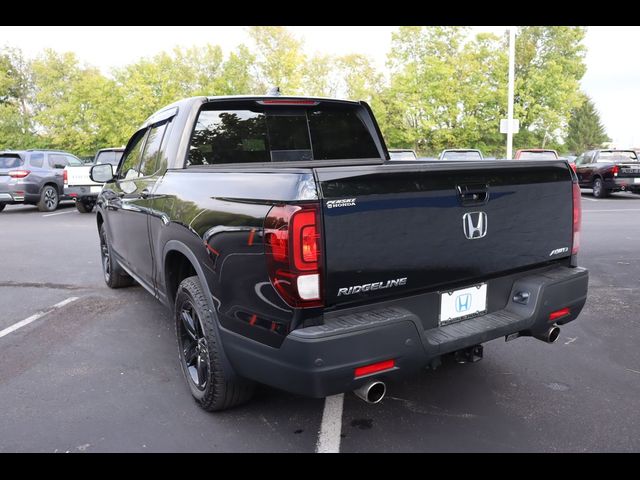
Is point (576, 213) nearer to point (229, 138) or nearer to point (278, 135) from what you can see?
point (278, 135)

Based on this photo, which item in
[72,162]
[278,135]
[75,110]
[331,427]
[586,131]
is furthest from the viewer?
[586,131]

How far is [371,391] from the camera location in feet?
7.97

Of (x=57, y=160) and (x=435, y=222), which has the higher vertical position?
(x=57, y=160)

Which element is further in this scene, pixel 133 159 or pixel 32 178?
pixel 32 178

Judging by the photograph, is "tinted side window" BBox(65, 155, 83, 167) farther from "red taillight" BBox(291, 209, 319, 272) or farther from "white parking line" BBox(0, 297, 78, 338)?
"red taillight" BBox(291, 209, 319, 272)

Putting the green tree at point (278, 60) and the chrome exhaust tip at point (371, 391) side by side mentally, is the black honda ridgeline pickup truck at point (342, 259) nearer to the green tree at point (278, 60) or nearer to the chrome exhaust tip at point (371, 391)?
the chrome exhaust tip at point (371, 391)

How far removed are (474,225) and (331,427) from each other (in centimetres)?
137

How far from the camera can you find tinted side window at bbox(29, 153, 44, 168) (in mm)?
14914

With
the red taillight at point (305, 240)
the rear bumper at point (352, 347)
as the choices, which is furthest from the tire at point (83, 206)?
the red taillight at point (305, 240)

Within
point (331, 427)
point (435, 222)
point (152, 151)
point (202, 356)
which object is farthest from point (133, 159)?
point (435, 222)

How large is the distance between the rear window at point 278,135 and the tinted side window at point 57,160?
13.8 metres

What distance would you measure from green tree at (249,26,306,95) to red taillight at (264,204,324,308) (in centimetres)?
3021

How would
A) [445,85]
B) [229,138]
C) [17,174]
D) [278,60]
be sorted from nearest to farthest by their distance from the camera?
[229,138] < [17,174] < [445,85] < [278,60]
